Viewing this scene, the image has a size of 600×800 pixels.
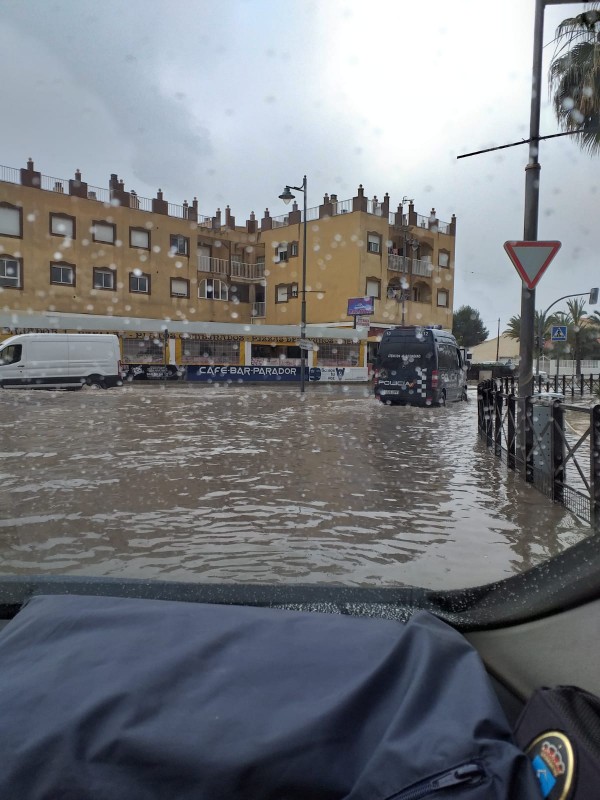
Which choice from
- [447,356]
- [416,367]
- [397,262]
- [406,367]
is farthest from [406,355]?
[397,262]

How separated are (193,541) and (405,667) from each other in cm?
361

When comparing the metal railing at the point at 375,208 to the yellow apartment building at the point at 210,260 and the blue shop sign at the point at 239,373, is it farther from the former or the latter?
the blue shop sign at the point at 239,373

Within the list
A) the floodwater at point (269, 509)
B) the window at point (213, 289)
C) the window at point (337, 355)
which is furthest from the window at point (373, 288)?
the floodwater at point (269, 509)

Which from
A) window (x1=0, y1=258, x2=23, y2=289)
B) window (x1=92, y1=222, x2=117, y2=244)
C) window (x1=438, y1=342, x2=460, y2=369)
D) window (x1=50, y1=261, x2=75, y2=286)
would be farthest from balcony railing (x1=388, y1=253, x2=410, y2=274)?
window (x1=0, y1=258, x2=23, y2=289)

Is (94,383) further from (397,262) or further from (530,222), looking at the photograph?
(397,262)

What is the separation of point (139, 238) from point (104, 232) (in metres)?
2.35

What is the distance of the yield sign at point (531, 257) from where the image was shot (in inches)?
259

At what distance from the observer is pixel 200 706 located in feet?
4.28

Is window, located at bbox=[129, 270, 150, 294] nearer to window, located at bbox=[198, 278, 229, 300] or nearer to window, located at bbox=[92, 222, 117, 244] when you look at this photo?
window, located at bbox=[92, 222, 117, 244]

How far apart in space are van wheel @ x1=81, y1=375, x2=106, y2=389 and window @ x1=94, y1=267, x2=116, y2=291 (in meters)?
Answer: 11.8

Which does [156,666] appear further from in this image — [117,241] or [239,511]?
[117,241]

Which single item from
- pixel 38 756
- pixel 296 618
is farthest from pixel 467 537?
pixel 38 756

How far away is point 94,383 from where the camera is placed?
26375 mm

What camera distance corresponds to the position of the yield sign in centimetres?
658
